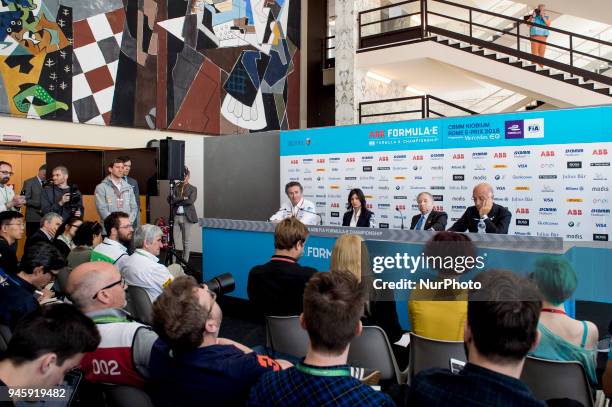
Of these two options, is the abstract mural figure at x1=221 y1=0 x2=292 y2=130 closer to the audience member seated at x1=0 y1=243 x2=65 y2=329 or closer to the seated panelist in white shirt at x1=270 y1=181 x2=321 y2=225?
the seated panelist in white shirt at x1=270 y1=181 x2=321 y2=225

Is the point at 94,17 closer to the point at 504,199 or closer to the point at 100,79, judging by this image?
the point at 100,79

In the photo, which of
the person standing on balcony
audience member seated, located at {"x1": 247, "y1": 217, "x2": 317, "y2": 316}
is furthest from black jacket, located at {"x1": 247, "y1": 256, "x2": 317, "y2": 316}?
the person standing on balcony

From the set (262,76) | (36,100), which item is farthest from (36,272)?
(262,76)

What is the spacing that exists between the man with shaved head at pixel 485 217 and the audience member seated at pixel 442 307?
2437mm

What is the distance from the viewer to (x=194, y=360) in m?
1.39

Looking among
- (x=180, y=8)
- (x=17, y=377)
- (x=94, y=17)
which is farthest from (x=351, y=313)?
(x=180, y=8)

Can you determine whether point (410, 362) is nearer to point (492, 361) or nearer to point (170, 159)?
point (492, 361)

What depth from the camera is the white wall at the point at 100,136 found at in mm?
6777

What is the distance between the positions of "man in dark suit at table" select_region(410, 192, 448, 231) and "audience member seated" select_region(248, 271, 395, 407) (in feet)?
11.9

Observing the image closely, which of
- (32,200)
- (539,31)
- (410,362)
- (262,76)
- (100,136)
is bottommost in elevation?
(410,362)

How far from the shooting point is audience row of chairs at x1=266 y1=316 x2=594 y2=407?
1525 mm

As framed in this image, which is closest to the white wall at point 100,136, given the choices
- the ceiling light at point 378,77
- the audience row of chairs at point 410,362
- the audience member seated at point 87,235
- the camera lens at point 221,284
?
the audience member seated at point 87,235

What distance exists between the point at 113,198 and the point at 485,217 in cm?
405

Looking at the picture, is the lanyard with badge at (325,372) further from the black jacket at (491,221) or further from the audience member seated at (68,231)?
the audience member seated at (68,231)
